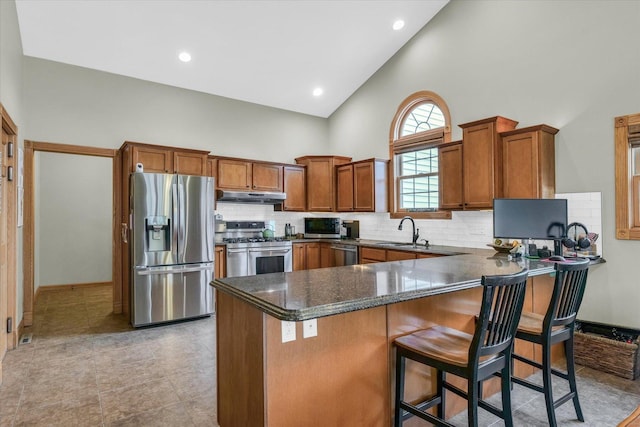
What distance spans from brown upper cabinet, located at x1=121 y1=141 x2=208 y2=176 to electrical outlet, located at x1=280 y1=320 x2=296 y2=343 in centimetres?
378

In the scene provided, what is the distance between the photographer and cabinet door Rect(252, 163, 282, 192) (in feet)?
19.0

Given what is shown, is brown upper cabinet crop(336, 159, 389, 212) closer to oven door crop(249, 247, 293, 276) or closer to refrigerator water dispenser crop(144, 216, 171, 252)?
oven door crop(249, 247, 293, 276)

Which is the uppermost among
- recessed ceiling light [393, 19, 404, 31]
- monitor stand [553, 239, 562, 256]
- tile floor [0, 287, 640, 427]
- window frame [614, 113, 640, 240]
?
recessed ceiling light [393, 19, 404, 31]

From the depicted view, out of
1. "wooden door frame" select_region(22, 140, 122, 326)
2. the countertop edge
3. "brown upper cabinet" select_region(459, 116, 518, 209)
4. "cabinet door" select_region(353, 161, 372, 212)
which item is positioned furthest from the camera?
"cabinet door" select_region(353, 161, 372, 212)

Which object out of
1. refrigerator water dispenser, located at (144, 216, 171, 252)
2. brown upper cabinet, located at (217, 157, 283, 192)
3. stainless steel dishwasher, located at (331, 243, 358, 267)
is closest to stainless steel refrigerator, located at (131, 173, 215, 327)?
refrigerator water dispenser, located at (144, 216, 171, 252)

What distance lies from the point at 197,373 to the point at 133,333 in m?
1.54

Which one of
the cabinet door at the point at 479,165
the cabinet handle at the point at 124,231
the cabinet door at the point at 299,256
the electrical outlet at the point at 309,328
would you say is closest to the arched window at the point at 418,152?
the cabinet door at the point at 479,165

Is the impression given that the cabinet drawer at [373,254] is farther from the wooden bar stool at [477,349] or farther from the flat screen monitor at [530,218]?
the wooden bar stool at [477,349]

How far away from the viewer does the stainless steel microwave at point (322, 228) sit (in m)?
6.08

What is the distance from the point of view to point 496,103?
13.8 ft

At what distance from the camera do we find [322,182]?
6211 millimetres

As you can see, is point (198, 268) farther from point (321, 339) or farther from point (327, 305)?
point (327, 305)

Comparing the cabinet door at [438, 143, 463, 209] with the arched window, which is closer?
the cabinet door at [438, 143, 463, 209]

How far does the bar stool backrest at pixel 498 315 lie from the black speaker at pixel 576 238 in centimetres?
190
